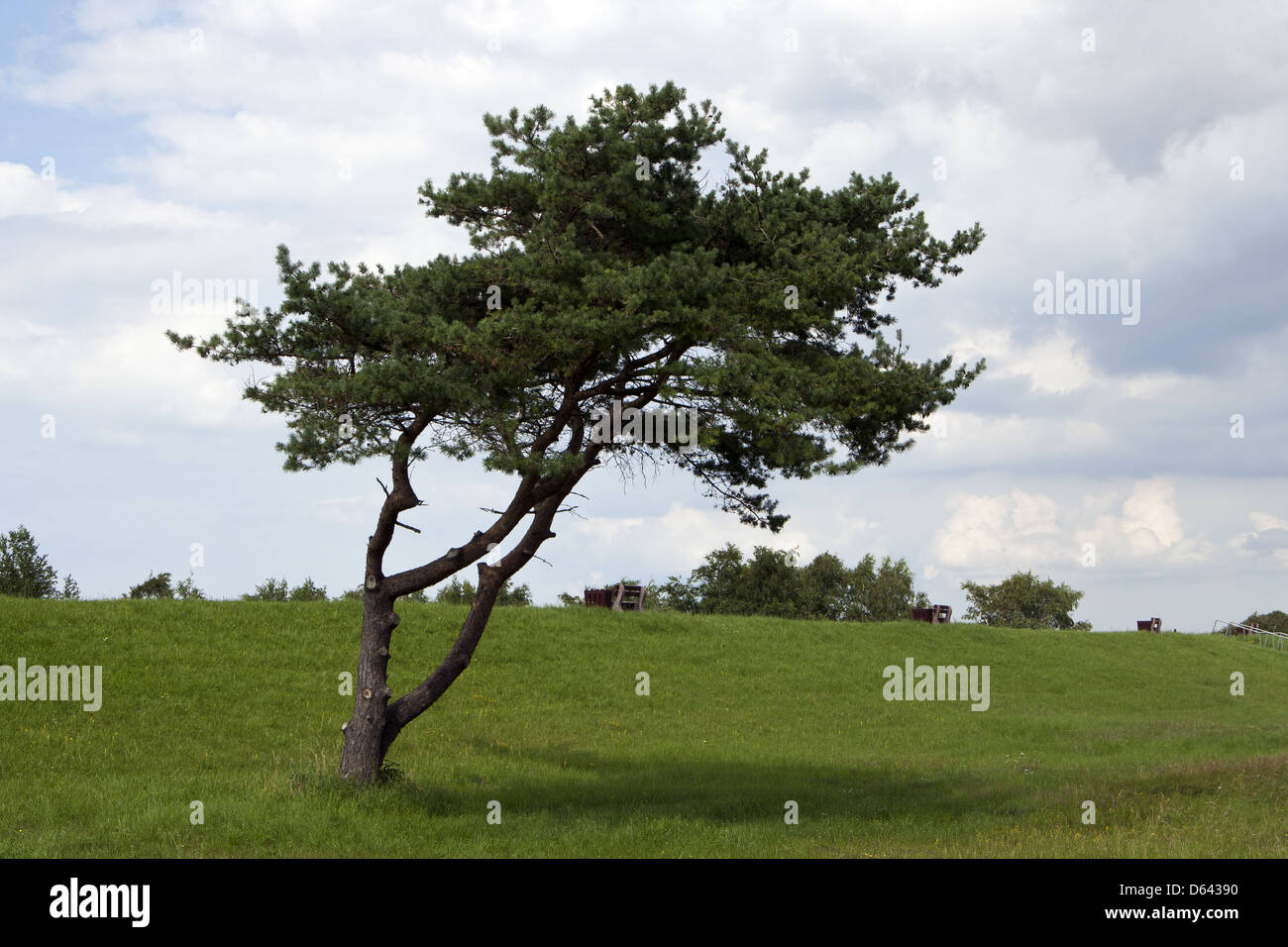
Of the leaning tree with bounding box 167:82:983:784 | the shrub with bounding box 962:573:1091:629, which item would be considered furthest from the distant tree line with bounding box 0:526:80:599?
the shrub with bounding box 962:573:1091:629

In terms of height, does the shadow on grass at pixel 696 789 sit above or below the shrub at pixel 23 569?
below

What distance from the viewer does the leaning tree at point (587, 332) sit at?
56.5 feet

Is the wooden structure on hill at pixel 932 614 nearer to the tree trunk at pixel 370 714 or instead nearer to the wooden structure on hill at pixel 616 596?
the wooden structure on hill at pixel 616 596

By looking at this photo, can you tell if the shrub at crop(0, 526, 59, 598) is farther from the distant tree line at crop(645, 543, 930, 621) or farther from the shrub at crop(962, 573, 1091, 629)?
the shrub at crop(962, 573, 1091, 629)

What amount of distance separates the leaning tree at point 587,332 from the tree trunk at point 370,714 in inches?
1.7

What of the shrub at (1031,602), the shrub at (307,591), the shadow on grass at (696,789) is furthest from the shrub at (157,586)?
the shrub at (1031,602)

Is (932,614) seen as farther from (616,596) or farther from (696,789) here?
(696,789)

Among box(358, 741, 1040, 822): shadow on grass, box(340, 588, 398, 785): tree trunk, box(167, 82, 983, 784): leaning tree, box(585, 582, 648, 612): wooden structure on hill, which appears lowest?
box(358, 741, 1040, 822): shadow on grass

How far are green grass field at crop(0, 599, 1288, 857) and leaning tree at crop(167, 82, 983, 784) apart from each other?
11.6ft

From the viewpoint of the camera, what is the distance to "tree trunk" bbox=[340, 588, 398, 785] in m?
18.9

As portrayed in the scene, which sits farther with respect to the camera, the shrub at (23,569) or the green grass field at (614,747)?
the shrub at (23,569)

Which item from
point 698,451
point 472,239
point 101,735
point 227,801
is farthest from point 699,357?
point 101,735
